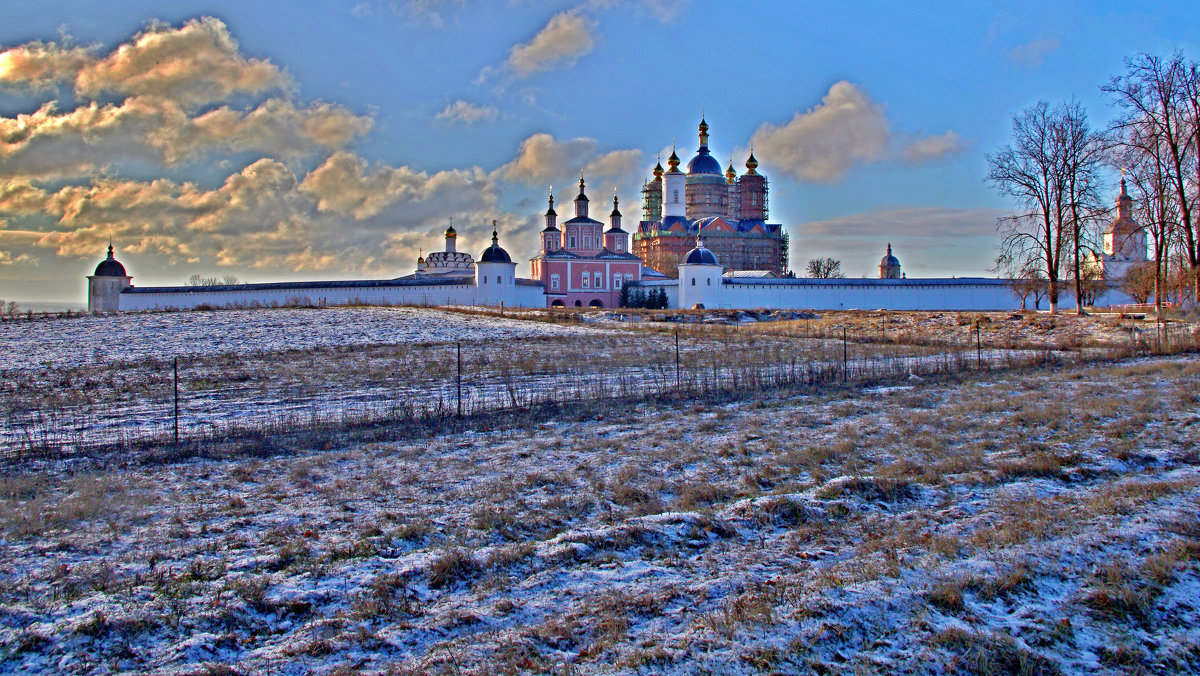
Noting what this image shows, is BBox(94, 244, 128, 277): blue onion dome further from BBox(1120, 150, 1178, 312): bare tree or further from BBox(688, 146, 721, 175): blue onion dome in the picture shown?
BBox(1120, 150, 1178, 312): bare tree

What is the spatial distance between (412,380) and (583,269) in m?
43.1

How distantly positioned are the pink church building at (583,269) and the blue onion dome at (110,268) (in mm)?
31138

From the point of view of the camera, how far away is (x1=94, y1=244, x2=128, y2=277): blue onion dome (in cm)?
5725

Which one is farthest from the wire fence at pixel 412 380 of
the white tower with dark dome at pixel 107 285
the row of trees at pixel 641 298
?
the white tower with dark dome at pixel 107 285

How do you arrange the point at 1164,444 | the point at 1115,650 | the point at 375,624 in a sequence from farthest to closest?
the point at 1164,444
the point at 375,624
the point at 1115,650

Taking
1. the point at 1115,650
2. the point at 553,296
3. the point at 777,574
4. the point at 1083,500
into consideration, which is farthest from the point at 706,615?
the point at 553,296

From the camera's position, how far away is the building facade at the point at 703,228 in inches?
2881

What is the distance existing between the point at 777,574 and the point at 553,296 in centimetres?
5260

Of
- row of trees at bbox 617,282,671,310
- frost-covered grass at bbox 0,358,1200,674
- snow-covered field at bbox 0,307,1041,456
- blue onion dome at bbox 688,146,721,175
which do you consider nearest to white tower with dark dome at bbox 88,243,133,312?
snow-covered field at bbox 0,307,1041,456

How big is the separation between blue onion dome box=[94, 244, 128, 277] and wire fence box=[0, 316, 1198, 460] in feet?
148

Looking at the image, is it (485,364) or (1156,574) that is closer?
(1156,574)

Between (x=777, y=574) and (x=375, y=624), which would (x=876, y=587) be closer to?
(x=777, y=574)

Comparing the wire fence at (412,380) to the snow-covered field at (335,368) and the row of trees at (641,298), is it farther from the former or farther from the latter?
the row of trees at (641,298)

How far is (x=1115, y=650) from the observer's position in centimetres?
387
